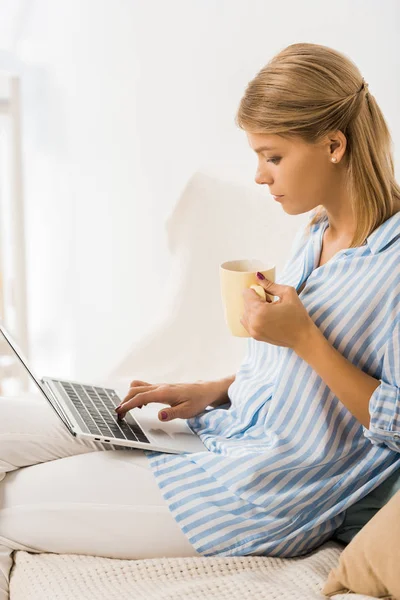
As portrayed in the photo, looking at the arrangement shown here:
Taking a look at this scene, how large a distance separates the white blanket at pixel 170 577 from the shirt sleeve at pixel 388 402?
207mm

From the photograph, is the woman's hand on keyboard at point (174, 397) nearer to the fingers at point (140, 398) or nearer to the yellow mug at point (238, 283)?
the fingers at point (140, 398)

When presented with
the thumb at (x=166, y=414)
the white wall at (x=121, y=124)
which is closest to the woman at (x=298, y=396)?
the thumb at (x=166, y=414)

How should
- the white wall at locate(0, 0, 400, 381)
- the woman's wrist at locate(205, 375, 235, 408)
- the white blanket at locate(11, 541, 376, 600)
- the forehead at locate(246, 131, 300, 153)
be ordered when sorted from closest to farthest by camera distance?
the white blanket at locate(11, 541, 376, 600)
the forehead at locate(246, 131, 300, 153)
the woman's wrist at locate(205, 375, 235, 408)
the white wall at locate(0, 0, 400, 381)

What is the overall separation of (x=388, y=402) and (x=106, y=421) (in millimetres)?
474

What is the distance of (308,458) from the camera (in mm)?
1188

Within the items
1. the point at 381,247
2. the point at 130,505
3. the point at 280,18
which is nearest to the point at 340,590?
the point at 130,505

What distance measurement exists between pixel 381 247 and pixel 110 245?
1475mm

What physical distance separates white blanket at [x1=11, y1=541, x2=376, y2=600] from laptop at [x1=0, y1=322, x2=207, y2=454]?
177mm

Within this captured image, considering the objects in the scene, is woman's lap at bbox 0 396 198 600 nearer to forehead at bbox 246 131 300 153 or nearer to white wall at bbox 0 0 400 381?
forehead at bbox 246 131 300 153


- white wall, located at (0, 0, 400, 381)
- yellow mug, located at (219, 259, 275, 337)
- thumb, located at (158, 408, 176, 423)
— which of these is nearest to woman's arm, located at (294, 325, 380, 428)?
yellow mug, located at (219, 259, 275, 337)

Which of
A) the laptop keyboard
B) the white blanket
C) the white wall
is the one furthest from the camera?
the white wall

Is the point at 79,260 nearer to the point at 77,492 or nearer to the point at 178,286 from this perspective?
the point at 178,286

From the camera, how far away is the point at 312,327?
3.66ft

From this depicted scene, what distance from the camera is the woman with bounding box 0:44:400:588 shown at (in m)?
1.14
